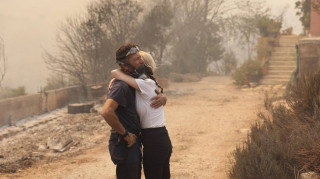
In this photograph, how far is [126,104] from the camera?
9.64ft

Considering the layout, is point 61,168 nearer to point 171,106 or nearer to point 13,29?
point 171,106

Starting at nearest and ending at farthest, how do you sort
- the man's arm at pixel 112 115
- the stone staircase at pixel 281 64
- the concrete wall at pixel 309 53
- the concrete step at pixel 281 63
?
the man's arm at pixel 112 115 < the concrete wall at pixel 309 53 < the stone staircase at pixel 281 64 < the concrete step at pixel 281 63

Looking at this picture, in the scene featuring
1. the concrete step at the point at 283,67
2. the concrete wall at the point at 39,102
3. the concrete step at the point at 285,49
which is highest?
the concrete step at the point at 285,49

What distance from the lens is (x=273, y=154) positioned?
14.3ft

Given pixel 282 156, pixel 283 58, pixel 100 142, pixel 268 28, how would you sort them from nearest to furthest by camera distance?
1. pixel 282 156
2. pixel 100 142
3. pixel 283 58
4. pixel 268 28

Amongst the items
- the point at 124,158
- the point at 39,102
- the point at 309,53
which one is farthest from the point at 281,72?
the point at 124,158

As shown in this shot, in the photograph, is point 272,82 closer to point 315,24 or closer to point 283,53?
point 283,53

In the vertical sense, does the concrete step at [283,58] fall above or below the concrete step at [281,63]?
above

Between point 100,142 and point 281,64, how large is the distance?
11.6 metres

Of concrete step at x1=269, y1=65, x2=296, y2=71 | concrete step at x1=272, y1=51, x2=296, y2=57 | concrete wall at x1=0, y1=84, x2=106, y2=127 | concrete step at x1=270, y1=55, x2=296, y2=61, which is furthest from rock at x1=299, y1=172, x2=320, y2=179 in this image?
concrete step at x1=272, y1=51, x2=296, y2=57

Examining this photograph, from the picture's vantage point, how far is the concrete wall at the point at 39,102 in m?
9.78

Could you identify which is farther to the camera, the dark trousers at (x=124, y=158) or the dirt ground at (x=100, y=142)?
the dirt ground at (x=100, y=142)

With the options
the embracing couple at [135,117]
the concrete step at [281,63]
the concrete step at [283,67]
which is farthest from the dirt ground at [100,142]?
the concrete step at [281,63]

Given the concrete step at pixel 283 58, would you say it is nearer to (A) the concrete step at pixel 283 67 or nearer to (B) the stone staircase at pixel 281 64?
(B) the stone staircase at pixel 281 64
